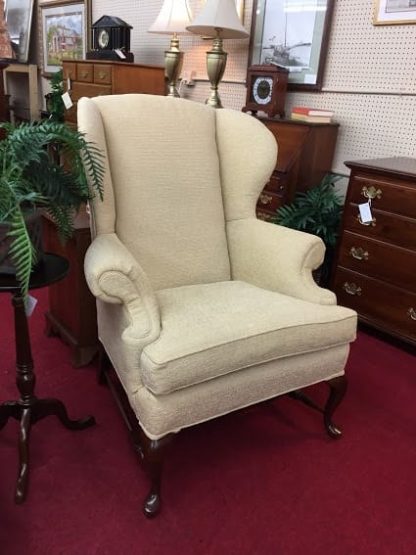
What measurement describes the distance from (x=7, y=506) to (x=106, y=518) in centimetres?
29

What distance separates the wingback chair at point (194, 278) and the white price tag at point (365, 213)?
2.18ft

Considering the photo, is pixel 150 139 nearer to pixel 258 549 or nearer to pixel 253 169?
pixel 253 169

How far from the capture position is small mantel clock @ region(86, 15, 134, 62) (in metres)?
3.51

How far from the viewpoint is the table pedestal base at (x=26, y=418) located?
4.65ft

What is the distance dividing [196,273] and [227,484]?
77 cm

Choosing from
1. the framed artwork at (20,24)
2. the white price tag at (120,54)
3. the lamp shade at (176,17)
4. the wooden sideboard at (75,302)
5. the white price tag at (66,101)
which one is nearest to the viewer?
the wooden sideboard at (75,302)

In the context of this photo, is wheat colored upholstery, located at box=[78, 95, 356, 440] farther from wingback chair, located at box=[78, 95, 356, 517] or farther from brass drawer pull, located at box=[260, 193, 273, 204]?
brass drawer pull, located at box=[260, 193, 273, 204]

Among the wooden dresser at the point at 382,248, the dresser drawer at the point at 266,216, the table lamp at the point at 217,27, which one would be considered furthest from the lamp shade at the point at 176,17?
the wooden dresser at the point at 382,248

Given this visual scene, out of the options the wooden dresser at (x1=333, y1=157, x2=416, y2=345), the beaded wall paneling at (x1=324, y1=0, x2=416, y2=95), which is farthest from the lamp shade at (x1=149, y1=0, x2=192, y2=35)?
the wooden dresser at (x1=333, y1=157, x2=416, y2=345)

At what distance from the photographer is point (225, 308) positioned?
1.54 m

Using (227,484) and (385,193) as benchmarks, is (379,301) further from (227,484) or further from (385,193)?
(227,484)

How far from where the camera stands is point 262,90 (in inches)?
115

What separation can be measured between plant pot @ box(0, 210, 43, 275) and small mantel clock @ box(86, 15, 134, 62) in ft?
8.54

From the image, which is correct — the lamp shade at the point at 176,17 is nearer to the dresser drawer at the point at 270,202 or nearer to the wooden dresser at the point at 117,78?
the wooden dresser at the point at 117,78
